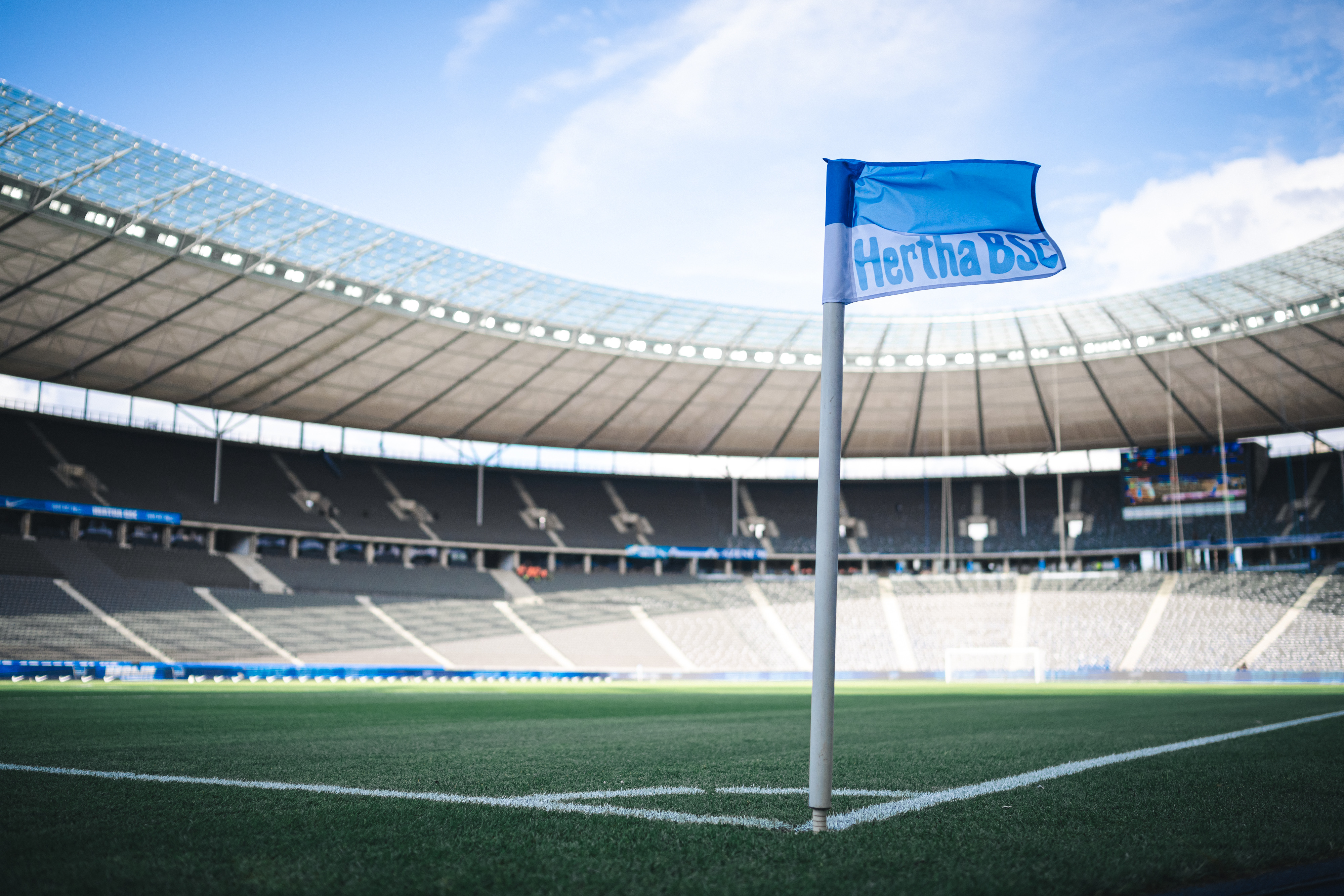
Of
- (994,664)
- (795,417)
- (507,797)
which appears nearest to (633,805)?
(507,797)

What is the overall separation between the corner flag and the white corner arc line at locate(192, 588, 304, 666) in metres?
Result: 40.2

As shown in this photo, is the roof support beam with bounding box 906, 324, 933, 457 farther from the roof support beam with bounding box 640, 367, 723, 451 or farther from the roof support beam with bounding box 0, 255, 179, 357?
the roof support beam with bounding box 0, 255, 179, 357

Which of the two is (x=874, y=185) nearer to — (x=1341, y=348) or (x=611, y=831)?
(x=611, y=831)

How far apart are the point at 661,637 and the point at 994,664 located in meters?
17.5

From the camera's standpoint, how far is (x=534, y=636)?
5141 centimetres

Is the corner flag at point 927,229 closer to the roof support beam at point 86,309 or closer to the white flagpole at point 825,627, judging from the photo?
the white flagpole at point 825,627

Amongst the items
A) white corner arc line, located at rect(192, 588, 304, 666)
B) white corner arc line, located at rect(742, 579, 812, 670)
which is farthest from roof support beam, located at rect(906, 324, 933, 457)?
white corner arc line, located at rect(192, 588, 304, 666)

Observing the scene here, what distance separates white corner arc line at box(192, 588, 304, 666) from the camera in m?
43.0

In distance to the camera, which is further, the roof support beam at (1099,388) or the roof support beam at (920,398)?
the roof support beam at (920,398)

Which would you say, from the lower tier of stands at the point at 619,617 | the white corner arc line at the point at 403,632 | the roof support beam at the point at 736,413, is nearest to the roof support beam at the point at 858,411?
the roof support beam at the point at 736,413

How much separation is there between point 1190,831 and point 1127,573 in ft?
180

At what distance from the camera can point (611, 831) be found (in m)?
5.41

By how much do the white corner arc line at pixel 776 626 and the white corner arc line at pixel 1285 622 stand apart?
2051 centimetres

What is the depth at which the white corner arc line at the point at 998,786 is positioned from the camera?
5.88 m
